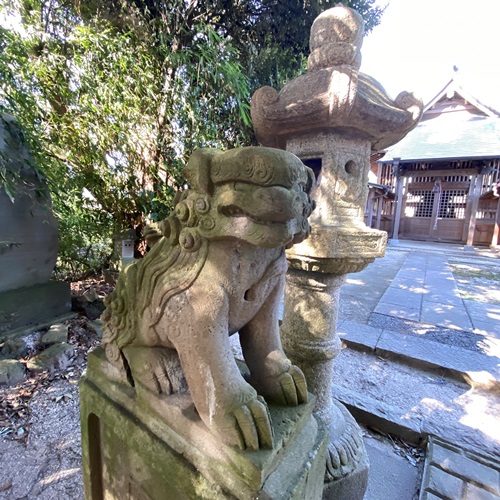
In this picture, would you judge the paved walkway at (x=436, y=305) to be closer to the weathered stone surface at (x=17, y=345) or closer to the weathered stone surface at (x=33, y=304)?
the weathered stone surface at (x=33, y=304)

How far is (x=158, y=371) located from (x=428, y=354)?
9.27ft

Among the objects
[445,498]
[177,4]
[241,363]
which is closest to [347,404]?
[445,498]

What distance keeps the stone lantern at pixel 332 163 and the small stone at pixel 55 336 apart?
2.40 m

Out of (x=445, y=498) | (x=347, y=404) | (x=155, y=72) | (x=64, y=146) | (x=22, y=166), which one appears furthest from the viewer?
(x=64, y=146)

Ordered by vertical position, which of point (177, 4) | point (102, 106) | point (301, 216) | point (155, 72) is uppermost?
point (177, 4)

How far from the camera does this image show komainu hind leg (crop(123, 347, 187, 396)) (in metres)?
0.92

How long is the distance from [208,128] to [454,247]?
483 inches

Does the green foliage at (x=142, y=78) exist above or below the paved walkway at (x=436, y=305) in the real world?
above

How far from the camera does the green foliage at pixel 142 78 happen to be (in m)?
2.80

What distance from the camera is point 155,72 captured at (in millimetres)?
2967


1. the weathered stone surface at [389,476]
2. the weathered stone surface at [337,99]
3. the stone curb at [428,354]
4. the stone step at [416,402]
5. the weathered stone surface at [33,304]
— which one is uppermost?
the weathered stone surface at [337,99]

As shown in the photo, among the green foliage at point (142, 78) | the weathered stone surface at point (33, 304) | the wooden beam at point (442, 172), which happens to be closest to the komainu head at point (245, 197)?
the green foliage at point (142, 78)

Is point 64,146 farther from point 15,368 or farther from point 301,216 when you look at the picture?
point 301,216

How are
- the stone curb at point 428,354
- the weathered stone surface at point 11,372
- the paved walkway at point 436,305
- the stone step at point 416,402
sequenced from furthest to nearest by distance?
the paved walkway at point 436,305
the stone curb at point 428,354
the weathered stone surface at point 11,372
the stone step at point 416,402
